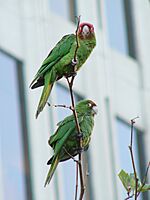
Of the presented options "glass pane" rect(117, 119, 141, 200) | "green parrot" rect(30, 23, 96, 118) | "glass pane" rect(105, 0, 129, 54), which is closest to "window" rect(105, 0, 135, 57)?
"glass pane" rect(105, 0, 129, 54)

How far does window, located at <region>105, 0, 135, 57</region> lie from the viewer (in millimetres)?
5922

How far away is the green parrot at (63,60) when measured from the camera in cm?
167

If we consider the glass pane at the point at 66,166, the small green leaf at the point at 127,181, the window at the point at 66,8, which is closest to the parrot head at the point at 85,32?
the small green leaf at the point at 127,181

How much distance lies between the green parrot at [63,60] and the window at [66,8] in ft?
12.2

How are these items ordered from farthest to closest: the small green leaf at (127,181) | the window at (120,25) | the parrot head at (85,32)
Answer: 1. the window at (120,25)
2. the parrot head at (85,32)
3. the small green leaf at (127,181)

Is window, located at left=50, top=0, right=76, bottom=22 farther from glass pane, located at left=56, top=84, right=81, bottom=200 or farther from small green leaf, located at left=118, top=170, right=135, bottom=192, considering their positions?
small green leaf, located at left=118, top=170, right=135, bottom=192

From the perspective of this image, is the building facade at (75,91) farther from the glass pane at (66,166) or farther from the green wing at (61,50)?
the green wing at (61,50)

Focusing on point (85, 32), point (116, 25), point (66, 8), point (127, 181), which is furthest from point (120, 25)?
point (127, 181)

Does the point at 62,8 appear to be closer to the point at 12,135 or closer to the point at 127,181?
the point at 12,135

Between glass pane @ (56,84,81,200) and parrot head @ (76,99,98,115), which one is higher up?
glass pane @ (56,84,81,200)

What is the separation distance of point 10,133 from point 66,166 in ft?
1.69

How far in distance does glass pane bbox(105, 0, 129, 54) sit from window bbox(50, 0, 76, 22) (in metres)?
0.39

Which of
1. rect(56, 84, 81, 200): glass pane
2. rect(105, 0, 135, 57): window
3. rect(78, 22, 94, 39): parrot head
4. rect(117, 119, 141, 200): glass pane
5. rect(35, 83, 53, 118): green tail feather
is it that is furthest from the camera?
rect(105, 0, 135, 57): window

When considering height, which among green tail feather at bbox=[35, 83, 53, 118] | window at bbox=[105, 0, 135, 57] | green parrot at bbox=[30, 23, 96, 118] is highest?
window at bbox=[105, 0, 135, 57]
